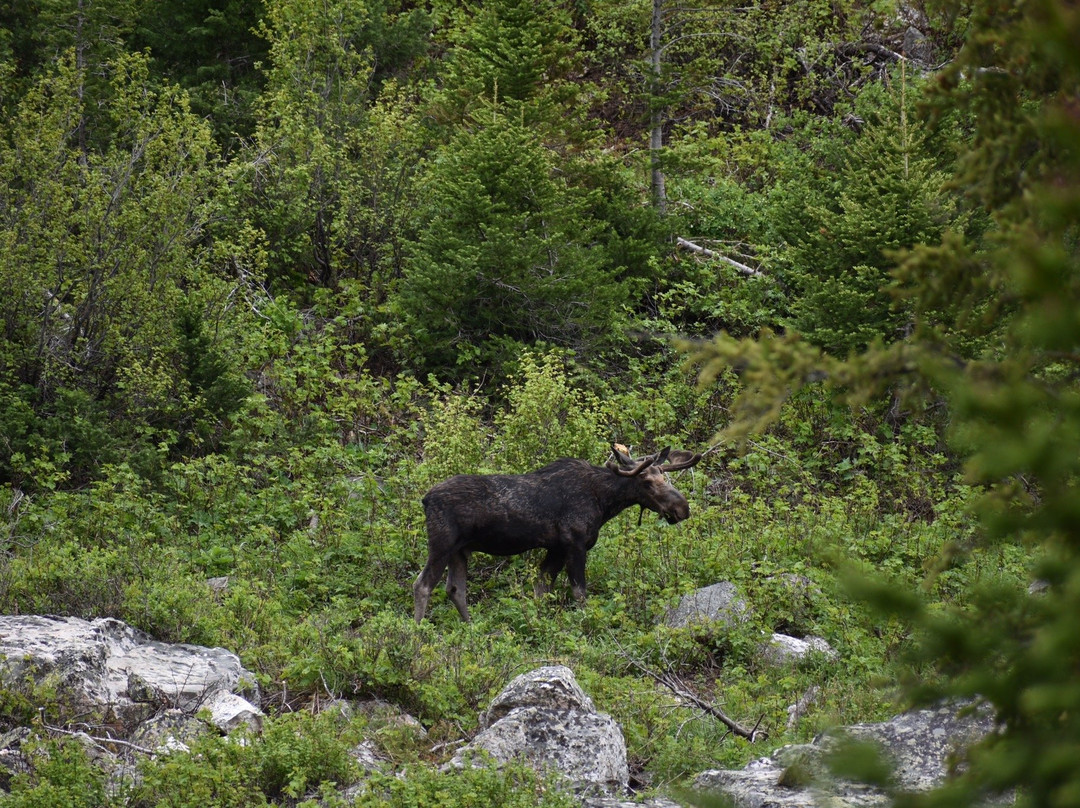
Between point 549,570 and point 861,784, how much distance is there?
19.4 feet

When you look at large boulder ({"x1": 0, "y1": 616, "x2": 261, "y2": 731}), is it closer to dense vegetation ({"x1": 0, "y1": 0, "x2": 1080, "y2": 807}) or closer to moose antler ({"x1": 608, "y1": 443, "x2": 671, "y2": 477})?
dense vegetation ({"x1": 0, "y1": 0, "x2": 1080, "y2": 807})

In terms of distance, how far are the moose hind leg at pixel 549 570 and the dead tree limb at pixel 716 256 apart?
30.0ft

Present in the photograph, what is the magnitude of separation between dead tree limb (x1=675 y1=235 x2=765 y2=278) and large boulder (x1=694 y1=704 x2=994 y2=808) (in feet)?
44.5

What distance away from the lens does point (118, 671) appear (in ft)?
25.3

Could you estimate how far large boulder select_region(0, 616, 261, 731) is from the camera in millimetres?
7254

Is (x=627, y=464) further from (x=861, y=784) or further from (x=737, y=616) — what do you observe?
(x=861, y=784)

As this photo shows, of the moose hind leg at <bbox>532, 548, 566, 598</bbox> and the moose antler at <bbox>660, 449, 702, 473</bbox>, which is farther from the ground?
the moose antler at <bbox>660, 449, 702, 473</bbox>

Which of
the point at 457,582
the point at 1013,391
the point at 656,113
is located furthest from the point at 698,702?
the point at 656,113

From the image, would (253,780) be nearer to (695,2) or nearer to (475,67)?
(475,67)

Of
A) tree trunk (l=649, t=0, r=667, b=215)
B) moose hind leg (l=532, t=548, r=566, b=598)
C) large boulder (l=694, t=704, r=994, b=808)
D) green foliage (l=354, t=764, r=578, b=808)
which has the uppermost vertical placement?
tree trunk (l=649, t=0, r=667, b=215)

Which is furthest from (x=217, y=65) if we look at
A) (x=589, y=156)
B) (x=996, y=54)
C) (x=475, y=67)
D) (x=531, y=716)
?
(x=996, y=54)

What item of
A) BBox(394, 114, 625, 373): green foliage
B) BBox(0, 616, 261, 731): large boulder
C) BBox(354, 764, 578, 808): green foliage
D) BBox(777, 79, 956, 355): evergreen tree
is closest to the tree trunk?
BBox(394, 114, 625, 373): green foliage

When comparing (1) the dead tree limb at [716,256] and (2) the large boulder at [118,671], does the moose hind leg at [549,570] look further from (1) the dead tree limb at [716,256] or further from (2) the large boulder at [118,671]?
(1) the dead tree limb at [716,256]

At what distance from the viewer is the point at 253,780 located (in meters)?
6.31
